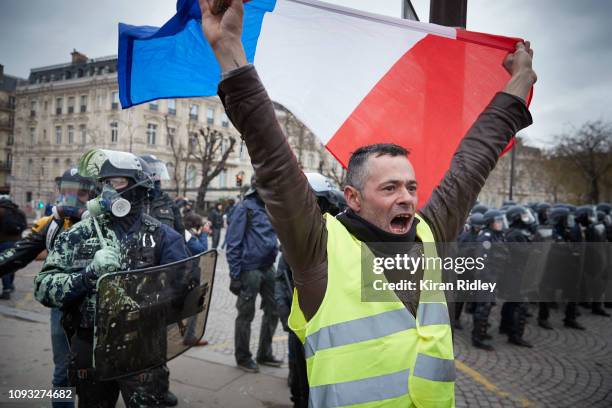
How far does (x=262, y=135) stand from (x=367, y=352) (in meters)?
0.77

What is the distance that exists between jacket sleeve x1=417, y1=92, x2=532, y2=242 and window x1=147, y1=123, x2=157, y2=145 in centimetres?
4356

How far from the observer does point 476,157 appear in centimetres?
166

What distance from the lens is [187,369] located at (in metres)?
4.23

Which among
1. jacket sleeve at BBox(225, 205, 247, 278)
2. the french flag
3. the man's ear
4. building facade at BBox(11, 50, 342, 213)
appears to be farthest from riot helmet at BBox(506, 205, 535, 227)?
building facade at BBox(11, 50, 342, 213)

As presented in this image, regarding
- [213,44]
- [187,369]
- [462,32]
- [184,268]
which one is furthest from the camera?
[187,369]

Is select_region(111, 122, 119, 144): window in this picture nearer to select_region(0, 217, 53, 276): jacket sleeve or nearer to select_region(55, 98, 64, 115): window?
select_region(55, 98, 64, 115): window

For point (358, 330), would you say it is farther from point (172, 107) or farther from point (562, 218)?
point (172, 107)

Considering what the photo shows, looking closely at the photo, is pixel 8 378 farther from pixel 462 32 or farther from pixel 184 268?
pixel 462 32

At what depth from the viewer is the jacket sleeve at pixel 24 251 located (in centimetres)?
282

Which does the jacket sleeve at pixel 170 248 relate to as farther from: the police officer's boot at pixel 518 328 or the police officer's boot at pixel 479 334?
the police officer's boot at pixel 518 328

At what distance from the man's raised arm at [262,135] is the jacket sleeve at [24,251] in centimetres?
260

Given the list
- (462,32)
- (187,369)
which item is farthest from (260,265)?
(462,32)

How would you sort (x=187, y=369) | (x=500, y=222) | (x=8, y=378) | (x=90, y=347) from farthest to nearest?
(x=500, y=222)
(x=187, y=369)
(x=8, y=378)
(x=90, y=347)

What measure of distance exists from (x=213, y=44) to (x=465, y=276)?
5.90 feet
